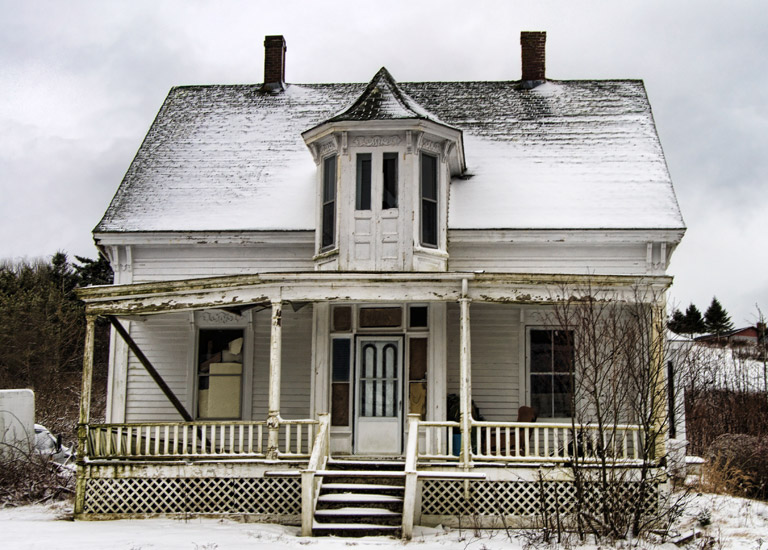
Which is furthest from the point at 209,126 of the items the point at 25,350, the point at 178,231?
the point at 25,350

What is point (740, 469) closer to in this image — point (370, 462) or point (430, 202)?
point (370, 462)

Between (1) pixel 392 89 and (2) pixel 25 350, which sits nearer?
(1) pixel 392 89

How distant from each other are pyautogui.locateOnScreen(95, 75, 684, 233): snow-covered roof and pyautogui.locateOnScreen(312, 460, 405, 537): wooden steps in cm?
512

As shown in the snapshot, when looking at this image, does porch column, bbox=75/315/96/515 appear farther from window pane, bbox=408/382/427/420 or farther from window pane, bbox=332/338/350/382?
window pane, bbox=408/382/427/420

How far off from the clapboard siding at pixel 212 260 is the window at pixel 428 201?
8.27 feet

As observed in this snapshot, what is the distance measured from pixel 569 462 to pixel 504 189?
644 cm

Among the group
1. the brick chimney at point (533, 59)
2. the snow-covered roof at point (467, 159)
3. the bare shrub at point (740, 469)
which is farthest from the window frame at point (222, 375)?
the brick chimney at point (533, 59)

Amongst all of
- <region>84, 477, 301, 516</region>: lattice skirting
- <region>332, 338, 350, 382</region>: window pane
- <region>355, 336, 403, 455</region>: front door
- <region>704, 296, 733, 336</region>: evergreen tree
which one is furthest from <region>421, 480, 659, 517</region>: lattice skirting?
<region>704, 296, 733, 336</region>: evergreen tree

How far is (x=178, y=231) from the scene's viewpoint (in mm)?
16141

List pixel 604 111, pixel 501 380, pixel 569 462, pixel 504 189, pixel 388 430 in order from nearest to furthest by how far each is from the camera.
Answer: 1. pixel 569 462
2. pixel 388 430
3. pixel 501 380
4. pixel 504 189
5. pixel 604 111

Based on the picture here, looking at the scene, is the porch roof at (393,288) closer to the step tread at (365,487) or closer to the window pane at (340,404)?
the window pane at (340,404)

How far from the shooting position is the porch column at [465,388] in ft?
40.6

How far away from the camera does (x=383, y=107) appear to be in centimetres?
1496

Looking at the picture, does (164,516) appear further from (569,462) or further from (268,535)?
(569,462)
